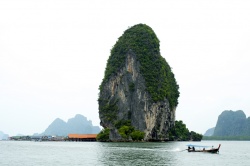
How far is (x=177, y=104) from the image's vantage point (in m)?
106

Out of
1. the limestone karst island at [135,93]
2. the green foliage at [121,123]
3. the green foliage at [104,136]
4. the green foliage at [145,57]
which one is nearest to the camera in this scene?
the limestone karst island at [135,93]

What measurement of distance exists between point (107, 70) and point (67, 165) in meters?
65.5

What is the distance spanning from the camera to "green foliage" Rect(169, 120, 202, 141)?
340 feet

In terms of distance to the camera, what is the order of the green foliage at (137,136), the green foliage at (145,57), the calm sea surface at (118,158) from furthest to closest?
the green foliage at (145,57) → the green foliage at (137,136) → the calm sea surface at (118,158)

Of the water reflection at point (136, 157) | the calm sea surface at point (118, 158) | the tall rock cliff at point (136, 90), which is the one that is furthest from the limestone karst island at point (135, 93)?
the water reflection at point (136, 157)

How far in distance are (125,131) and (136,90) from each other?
1083 cm

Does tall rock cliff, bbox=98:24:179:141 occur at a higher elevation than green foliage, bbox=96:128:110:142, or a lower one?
higher

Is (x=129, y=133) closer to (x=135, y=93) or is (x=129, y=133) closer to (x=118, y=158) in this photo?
(x=135, y=93)

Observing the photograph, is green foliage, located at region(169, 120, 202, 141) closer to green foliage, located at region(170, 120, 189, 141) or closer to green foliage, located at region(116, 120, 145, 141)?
green foliage, located at region(170, 120, 189, 141)

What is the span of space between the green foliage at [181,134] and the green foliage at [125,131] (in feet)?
66.3

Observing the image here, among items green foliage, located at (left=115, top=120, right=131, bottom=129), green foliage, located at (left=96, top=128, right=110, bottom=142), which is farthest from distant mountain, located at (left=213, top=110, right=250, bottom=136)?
green foliage, located at (left=96, top=128, right=110, bottom=142)

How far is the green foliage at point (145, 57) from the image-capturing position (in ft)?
291

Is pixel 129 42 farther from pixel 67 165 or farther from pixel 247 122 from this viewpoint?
pixel 247 122

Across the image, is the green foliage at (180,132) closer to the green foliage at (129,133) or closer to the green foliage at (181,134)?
the green foliage at (181,134)
